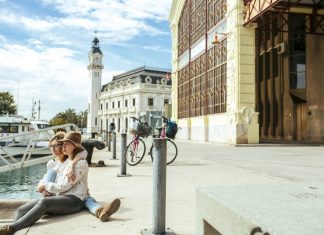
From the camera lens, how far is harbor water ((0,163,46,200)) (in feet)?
24.5

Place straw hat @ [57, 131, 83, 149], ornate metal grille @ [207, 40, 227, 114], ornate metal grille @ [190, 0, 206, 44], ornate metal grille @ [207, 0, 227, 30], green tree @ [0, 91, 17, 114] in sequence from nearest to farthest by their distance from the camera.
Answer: straw hat @ [57, 131, 83, 149], ornate metal grille @ [207, 40, 227, 114], ornate metal grille @ [207, 0, 227, 30], ornate metal grille @ [190, 0, 206, 44], green tree @ [0, 91, 17, 114]

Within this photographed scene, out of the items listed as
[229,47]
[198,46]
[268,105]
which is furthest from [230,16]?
[268,105]

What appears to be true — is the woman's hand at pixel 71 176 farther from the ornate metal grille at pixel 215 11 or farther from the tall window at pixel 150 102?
the tall window at pixel 150 102

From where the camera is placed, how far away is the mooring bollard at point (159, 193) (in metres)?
3.60

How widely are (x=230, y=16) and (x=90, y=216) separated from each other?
57.9ft

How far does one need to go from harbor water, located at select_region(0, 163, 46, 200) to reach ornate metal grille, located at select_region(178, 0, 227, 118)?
495 inches

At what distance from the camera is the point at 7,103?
6241cm

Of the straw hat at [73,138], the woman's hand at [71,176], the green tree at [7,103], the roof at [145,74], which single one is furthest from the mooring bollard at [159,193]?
the roof at [145,74]

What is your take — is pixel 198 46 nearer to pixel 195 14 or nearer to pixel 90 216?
pixel 195 14

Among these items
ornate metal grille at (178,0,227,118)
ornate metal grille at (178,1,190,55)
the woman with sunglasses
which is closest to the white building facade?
ornate metal grille at (178,1,190,55)

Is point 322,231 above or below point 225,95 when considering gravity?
below

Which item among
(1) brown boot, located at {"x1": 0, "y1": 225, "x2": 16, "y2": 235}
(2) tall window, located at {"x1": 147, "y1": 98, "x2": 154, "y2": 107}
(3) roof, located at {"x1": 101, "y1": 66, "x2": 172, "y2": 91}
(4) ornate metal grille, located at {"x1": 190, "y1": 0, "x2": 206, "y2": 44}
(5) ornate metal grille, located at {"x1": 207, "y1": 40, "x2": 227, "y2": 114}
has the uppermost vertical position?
(3) roof, located at {"x1": 101, "y1": 66, "x2": 172, "y2": 91}

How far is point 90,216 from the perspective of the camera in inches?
172

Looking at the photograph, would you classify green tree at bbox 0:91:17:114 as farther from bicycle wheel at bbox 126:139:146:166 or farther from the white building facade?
bicycle wheel at bbox 126:139:146:166
